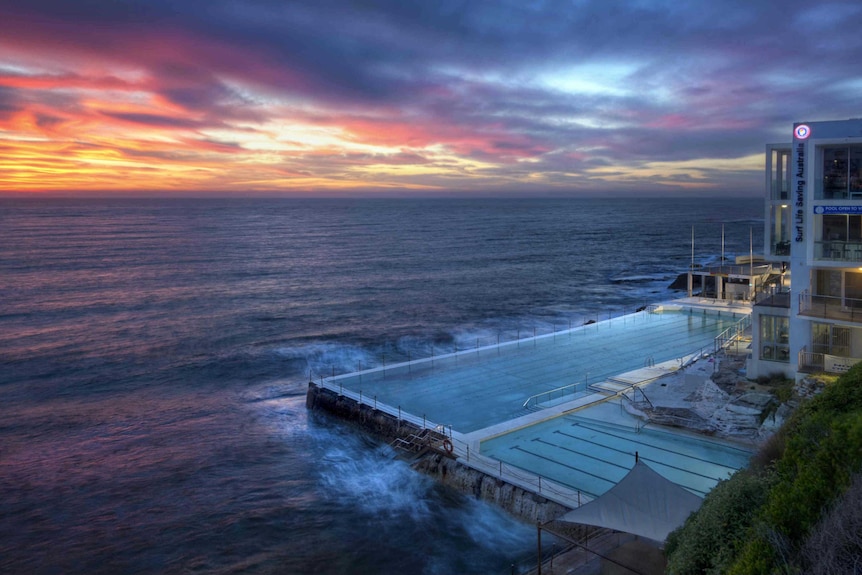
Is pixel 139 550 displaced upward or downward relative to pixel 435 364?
downward

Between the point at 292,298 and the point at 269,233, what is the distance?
84.4m

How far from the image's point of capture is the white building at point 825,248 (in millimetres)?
20328

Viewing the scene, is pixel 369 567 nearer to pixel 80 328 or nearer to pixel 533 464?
pixel 533 464

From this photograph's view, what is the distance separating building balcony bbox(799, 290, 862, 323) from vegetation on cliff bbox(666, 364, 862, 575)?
11614 millimetres

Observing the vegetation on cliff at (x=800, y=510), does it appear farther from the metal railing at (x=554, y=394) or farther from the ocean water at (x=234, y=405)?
the metal railing at (x=554, y=394)

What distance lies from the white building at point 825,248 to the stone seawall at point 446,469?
10326 mm

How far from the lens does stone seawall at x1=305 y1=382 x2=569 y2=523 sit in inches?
677

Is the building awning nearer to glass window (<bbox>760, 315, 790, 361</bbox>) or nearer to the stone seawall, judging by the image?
the stone seawall

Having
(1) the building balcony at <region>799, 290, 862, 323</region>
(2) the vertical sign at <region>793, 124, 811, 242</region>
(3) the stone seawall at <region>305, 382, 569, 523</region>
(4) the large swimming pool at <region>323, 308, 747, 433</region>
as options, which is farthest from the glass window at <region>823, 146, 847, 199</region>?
(3) the stone seawall at <region>305, 382, 569, 523</region>

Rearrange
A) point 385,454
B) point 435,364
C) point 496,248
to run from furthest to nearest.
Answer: point 496,248 < point 435,364 < point 385,454

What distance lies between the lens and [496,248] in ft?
359

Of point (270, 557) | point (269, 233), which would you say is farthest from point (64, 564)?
point (269, 233)

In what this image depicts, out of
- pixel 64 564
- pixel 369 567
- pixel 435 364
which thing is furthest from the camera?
pixel 435 364

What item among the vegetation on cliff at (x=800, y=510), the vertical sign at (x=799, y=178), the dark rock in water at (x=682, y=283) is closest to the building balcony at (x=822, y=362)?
the vertical sign at (x=799, y=178)
